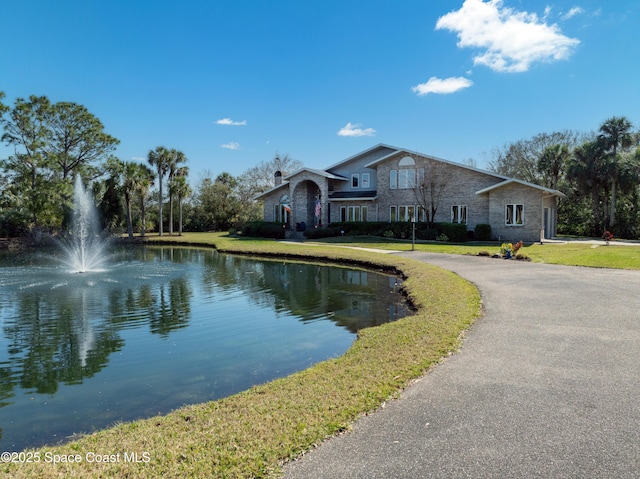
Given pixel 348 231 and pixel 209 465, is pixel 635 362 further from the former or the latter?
pixel 348 231

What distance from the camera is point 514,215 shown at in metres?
29.4

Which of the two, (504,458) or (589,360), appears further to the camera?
(589,360)

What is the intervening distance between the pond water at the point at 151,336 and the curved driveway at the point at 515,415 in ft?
8.87

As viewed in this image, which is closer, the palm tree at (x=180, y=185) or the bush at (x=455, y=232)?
the bush at (x=455, y=232)

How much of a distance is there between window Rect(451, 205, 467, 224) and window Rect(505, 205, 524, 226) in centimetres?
330

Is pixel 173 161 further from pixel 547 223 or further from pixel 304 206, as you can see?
pixel 547 223

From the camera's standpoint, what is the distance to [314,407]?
15.0 ft

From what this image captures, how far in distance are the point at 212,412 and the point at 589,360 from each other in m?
5.19

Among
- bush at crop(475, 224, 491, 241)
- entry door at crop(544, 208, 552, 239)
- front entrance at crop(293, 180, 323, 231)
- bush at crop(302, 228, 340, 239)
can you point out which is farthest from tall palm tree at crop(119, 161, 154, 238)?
entry door at crop(544, 208, 552, 239)

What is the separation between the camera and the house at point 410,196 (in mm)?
29297

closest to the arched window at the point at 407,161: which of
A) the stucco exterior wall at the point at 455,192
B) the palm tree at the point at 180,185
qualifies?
the stucco exterior wall at the point at 455,192

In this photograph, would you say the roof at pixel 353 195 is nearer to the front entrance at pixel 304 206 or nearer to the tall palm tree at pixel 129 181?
the front entrance at pixel 304 206

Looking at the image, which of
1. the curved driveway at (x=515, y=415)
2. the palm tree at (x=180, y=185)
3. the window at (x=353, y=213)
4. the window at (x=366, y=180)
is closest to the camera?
the curved driveway at (x=515, y=415)

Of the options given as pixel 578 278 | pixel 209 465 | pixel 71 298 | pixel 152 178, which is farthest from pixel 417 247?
pixel 152 178
